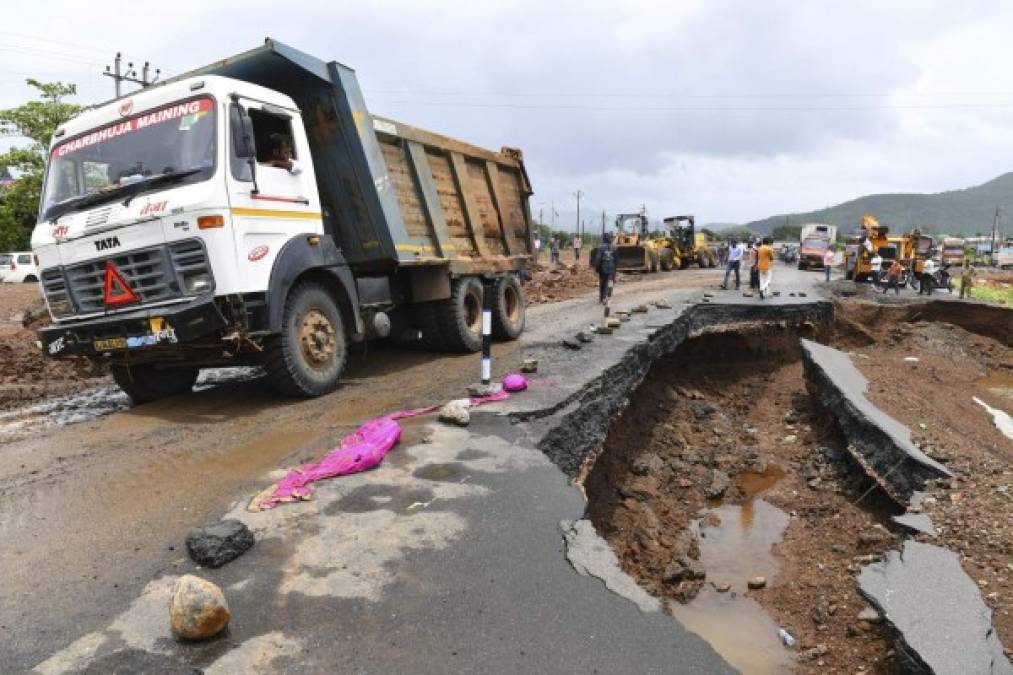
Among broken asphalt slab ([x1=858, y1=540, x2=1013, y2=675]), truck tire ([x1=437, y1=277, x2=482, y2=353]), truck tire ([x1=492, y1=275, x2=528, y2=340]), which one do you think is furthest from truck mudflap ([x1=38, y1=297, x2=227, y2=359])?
broken asphalt slab ([x1=858, y1=540, x2=1013, y2=675])

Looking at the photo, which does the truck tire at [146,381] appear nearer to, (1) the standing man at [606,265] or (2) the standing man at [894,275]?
(1) the standing man at [606,265]

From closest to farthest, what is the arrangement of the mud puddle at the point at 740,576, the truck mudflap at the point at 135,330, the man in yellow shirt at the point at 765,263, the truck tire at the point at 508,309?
the mud puddle at the point at 740,576, the truck mudflap at the point at 135,330, the truck tire at the point at 508,309, the man in yellow shirt at the point at 765,263

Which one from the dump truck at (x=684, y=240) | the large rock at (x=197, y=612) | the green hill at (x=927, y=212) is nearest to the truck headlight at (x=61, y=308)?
the large rock at (x=197, y=612)

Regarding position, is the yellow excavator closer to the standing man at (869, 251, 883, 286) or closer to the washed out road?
the standing man at (869, 251, 883, 286)

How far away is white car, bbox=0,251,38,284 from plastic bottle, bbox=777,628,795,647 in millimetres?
28293

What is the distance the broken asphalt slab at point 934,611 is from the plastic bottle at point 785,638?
20.6 inches

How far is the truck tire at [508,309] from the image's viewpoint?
8.70 meters

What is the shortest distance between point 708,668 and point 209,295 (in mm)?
4053

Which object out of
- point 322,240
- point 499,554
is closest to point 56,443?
point 322,240

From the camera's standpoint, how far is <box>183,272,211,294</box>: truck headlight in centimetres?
476

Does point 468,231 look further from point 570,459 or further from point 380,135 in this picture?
point 570,459

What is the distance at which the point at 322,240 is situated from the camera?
229 inches

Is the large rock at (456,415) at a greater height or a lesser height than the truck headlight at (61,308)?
lesser

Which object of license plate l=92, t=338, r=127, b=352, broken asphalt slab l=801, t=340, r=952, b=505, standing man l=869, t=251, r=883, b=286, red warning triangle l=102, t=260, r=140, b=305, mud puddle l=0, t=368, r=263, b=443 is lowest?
broken asphalt slab l=801, t=340, r=952, b=505
